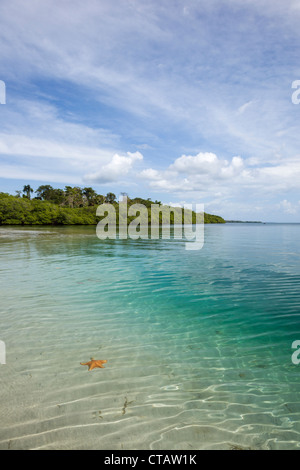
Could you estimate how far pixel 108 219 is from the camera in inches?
4466

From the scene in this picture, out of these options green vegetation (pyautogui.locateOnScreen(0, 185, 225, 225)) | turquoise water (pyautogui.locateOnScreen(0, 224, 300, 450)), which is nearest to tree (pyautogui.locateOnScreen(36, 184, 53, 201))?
green vegetation (pyautogui.locateOnScreen(0, 185, 225, 225))

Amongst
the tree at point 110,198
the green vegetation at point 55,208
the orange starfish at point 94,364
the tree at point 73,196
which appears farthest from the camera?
the tree at point 110,198

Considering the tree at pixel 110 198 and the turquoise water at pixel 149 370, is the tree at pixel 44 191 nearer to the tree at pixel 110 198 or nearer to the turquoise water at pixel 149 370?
the tree at pixel 110 198

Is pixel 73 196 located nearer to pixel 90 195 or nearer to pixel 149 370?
pixel 90 195

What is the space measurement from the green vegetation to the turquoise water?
9298cm

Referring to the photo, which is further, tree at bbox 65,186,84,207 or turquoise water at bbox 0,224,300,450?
tree at bbox 65,186,84,207

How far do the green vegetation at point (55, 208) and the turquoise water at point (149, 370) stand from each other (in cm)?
9298

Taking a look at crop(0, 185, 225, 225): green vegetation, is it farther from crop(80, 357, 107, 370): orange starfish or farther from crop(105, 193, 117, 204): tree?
crop(80, 357, 107, 370): orange starfish

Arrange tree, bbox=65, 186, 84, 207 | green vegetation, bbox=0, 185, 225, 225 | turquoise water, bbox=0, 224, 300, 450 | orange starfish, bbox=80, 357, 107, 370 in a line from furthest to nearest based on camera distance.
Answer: tree, bbox=65, 186, 84, 207 → green vegetation, bbox=0, 185, 225, 225 → orange starfish, bbox=80, 357, 107, 370 → turquoise water, bbox=0, 224, 300, 450

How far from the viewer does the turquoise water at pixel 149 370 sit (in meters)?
3.22

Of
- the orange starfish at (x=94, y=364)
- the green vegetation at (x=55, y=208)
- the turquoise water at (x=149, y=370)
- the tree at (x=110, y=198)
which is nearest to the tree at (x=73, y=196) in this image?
the green vegetation at (x=55, y=208)

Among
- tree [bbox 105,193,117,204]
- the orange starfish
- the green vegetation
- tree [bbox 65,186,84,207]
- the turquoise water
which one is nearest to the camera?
the turquoise water

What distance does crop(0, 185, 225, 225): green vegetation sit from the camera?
303 ft

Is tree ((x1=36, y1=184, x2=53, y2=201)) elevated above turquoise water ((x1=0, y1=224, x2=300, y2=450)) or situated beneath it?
elevated above
